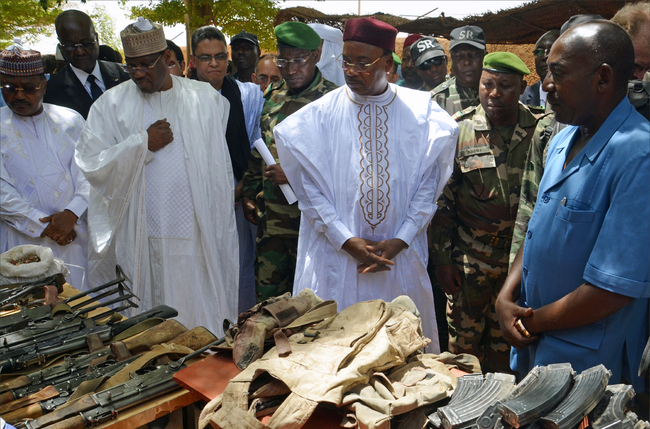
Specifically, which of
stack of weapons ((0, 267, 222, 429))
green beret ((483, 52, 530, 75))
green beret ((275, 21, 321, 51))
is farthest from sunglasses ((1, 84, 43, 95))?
green beret ((483, 52, 530, 75))

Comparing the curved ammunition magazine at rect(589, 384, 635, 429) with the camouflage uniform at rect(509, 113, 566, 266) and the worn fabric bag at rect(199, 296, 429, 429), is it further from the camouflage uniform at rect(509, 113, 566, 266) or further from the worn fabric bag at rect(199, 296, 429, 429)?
the camouflage uniform at rect(509, 113, 566, 266)

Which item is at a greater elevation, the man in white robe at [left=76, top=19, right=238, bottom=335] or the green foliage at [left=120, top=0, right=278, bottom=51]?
the green foliage at [left=120, top=0, right=278, bottom=51]

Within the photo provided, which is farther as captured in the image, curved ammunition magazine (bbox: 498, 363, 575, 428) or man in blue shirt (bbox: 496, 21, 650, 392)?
man in blue shirt (bbox: 496, 21, 650, 392)

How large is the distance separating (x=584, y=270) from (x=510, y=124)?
1.86m

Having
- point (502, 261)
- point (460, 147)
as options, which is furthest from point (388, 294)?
point (460, 147)

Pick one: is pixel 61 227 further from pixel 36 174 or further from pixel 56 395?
pixel 56 395

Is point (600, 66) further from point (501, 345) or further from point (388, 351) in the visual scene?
point (501, 345)

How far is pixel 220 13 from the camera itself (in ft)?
51.3

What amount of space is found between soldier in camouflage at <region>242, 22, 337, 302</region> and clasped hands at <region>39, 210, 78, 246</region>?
4.48ft

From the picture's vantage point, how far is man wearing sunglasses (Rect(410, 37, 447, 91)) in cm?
550

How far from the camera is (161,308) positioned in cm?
280

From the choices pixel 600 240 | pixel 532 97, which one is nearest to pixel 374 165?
pixel 600 240

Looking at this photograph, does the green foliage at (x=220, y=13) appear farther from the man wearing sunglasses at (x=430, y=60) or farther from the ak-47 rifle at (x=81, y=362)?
the ak-47 rifle at (x=81, y=362)

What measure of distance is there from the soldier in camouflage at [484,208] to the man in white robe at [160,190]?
1.61m
